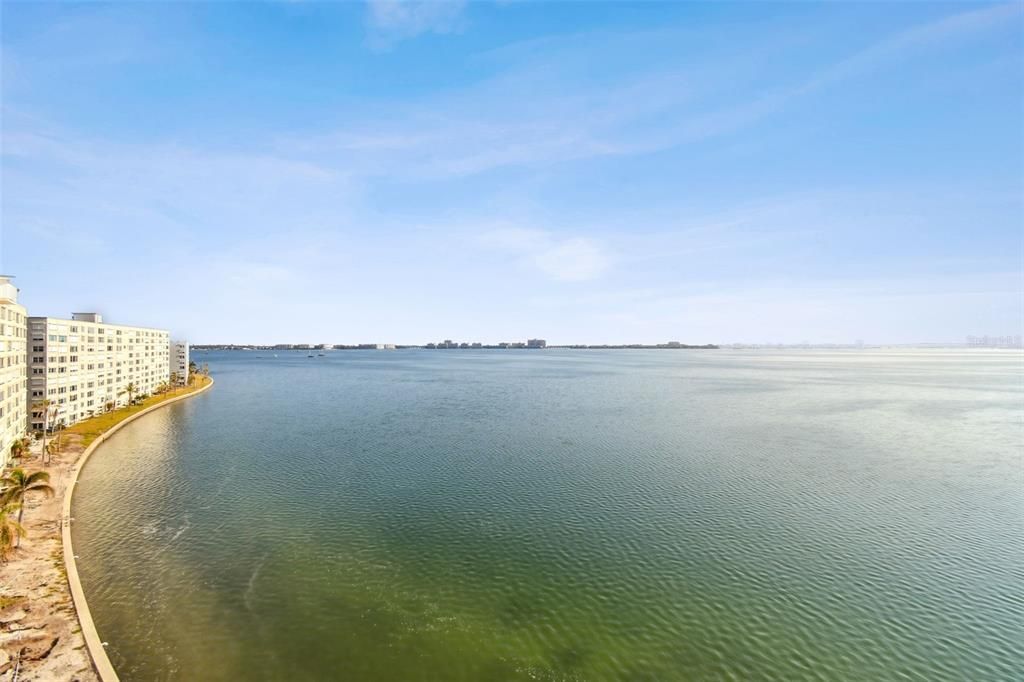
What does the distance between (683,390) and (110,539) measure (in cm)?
12452

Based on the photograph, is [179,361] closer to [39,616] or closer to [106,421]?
[106,421]

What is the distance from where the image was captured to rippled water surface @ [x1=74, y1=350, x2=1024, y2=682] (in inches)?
940

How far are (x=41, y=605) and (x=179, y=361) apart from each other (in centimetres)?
12439

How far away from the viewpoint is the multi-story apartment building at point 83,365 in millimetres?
63438

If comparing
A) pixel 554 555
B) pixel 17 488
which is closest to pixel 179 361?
pixel 17 488

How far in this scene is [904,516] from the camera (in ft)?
136

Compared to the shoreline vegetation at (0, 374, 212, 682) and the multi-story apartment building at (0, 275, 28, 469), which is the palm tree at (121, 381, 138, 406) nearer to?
the multi-story apartment building at (0, 275, 28, 469)

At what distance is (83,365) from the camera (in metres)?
73.2

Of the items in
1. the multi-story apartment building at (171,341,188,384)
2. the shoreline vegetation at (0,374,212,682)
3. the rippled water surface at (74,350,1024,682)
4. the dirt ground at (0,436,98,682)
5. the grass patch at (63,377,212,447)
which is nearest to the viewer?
the dirt ground at (0,436,98,682)

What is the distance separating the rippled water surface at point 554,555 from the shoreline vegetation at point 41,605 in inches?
64.3

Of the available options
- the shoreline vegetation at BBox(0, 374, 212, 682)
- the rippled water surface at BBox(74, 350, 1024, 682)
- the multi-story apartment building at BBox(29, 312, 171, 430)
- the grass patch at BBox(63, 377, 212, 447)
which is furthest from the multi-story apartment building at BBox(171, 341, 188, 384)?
the shoreline vegetation at BBox(0, 374, 212, 682)

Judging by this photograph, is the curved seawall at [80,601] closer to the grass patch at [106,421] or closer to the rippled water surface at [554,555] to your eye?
the rippled water surface at [554,555]

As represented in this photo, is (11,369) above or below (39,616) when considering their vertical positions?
above

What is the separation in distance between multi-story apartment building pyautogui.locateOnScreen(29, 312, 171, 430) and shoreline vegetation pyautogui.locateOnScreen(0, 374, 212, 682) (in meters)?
20.5
